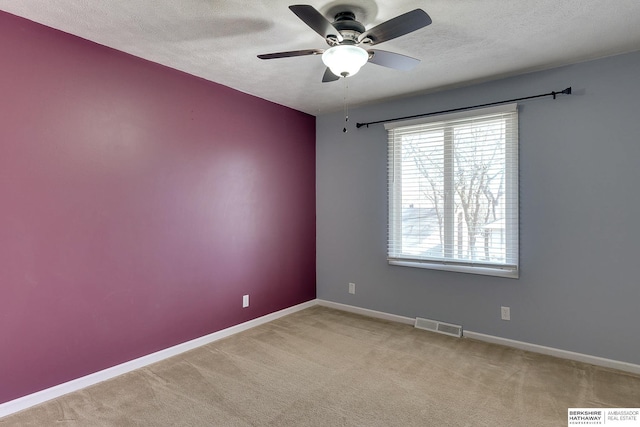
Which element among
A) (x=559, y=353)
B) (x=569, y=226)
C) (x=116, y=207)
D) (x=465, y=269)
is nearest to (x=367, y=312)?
(x=465, y=269)

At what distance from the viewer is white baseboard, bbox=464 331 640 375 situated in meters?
2.62

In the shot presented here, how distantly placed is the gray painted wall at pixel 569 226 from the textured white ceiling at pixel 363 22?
9.1 inches

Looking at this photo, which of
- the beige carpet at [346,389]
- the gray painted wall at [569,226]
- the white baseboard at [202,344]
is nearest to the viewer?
the beige carpet at [346,389]

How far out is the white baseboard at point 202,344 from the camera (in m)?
2.19

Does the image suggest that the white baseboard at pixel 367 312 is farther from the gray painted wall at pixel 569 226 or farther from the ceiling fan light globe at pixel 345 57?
the ceiling fan light globe at pixel 345 57

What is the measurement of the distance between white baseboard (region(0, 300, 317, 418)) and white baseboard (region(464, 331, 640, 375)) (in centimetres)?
220

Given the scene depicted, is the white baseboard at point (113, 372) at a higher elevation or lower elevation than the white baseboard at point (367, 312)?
lower

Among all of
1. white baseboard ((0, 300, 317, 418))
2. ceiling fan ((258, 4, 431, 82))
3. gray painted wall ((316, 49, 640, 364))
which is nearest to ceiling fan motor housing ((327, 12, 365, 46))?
ceiling fan ((258, 4, 431, 82))

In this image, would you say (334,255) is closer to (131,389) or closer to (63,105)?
(131,389)

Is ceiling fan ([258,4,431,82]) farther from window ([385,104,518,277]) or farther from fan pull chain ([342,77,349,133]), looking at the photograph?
window ([385,104,518,277])

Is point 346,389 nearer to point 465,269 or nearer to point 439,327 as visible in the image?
point 439,327

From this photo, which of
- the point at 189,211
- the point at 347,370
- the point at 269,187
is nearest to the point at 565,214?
the point at 347,370

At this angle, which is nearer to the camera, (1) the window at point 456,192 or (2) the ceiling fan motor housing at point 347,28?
(2) the ceiling fan motor housing at point 347,28

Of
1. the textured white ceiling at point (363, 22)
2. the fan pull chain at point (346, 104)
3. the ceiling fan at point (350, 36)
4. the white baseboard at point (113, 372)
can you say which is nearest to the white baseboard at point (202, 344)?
the white baseboard at point (113, 372)
